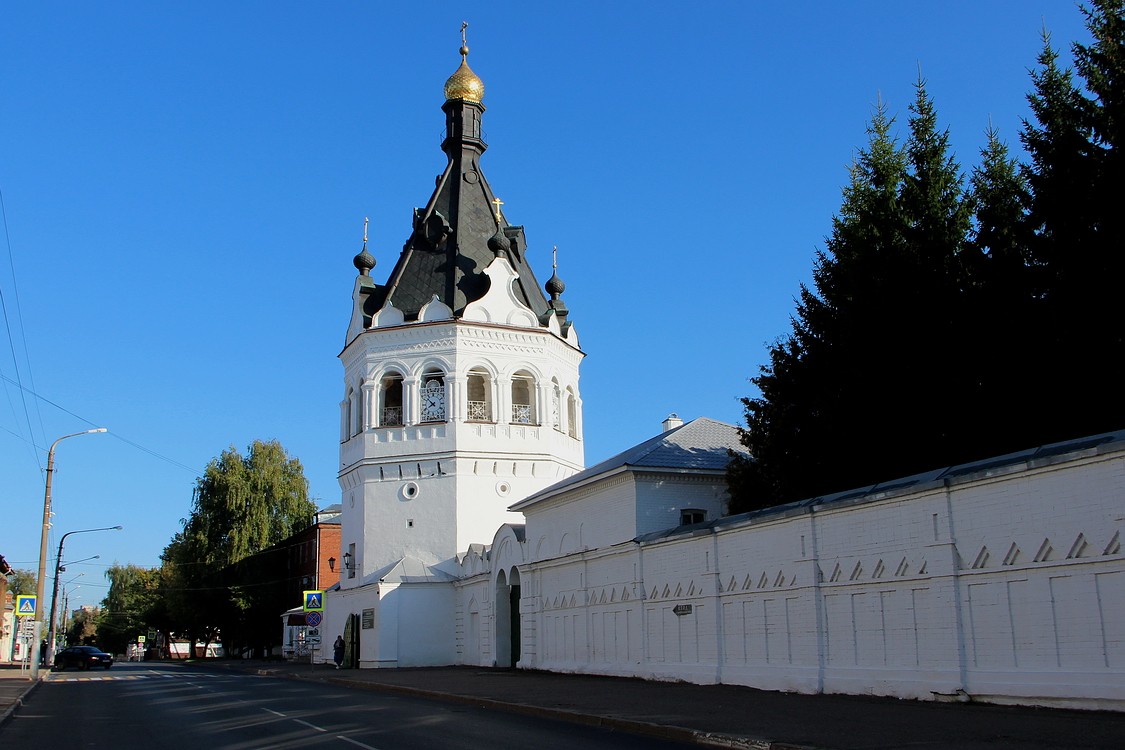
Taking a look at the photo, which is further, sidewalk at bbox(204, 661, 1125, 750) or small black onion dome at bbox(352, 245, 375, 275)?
small black onion dome at bbox(352, 245, 375, 275)

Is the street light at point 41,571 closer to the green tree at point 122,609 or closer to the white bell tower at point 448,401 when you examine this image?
the white bell tower at point 448,401

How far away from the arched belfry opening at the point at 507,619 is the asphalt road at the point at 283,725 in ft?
34.2

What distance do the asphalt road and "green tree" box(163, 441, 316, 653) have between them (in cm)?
3674

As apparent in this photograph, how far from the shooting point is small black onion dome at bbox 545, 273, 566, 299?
146 feet

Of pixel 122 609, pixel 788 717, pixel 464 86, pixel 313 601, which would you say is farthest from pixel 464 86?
pixel 122 609

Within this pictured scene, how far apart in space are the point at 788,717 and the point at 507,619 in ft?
69.2

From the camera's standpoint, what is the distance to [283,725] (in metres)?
15.3

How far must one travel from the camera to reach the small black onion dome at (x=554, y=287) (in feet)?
146

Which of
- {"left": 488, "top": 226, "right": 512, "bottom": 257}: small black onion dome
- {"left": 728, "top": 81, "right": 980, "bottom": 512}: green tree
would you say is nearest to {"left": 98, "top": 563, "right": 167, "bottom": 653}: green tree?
{"left": 488, "top": 226, "right": 512, "bottom": 257}: small black onion dome

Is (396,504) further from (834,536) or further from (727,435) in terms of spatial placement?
(834,536)

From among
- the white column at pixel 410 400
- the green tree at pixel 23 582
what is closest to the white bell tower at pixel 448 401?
the white column at pixel 410 400

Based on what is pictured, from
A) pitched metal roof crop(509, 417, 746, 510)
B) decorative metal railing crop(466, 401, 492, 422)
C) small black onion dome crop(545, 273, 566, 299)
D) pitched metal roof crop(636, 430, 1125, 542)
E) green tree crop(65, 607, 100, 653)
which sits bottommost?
green tree crop(65, 607, 100, 653)

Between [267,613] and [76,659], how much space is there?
14.6 meters

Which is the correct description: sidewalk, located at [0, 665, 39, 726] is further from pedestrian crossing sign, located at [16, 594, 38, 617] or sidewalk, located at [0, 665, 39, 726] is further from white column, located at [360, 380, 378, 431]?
white column, located at [360, 380, 378, 431]
